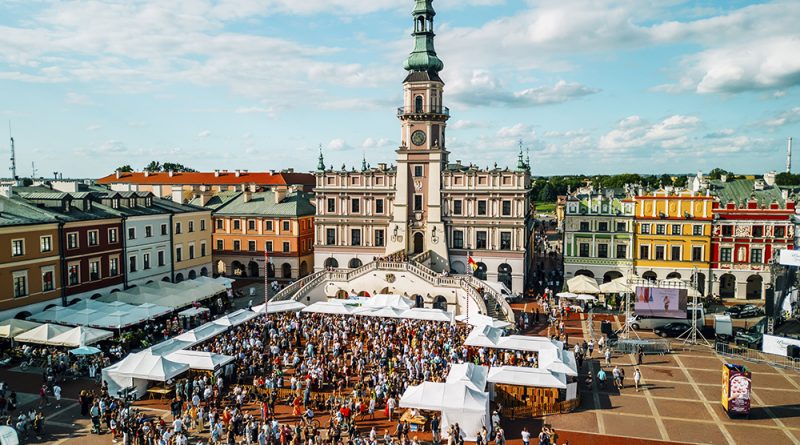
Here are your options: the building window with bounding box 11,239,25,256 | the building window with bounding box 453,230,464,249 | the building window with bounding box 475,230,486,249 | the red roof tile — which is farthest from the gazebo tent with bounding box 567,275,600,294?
the red roof tile

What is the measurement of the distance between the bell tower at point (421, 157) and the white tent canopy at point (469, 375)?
3016cm

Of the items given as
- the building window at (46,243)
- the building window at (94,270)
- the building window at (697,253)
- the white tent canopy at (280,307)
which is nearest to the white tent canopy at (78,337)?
the building window at (46,243)

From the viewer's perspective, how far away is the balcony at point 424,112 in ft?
198

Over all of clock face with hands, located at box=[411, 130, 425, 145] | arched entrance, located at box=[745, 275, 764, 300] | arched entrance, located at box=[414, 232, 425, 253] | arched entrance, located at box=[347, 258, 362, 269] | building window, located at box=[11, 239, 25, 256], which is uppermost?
clock face with hands, located at box=[411, 130, 425, 145]

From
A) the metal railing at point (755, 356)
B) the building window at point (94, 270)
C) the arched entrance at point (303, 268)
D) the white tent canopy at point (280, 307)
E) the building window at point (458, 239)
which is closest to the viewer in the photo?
the metal railing at point (755, 356)

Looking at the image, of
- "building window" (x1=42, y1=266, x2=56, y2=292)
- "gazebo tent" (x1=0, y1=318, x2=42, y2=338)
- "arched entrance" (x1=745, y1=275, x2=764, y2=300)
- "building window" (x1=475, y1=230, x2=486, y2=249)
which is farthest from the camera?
"building window" (x1=475, y1=230, x2=486, y2=249)

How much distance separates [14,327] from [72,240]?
33.3 ft

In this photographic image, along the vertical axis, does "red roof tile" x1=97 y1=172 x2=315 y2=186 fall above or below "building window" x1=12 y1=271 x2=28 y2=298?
above

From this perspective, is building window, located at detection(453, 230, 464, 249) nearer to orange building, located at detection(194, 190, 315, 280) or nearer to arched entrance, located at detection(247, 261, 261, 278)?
orange building, located at detection(194, 190, 315, 280)

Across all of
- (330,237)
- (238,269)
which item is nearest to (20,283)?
(238,269)

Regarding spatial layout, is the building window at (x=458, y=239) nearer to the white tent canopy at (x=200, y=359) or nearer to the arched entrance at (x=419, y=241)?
the arched entrance at (x=419, y=241)

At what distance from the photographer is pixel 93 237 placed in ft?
157

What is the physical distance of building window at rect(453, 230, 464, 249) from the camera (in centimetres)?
6031

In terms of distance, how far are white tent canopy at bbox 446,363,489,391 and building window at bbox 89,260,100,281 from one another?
32.8 m
